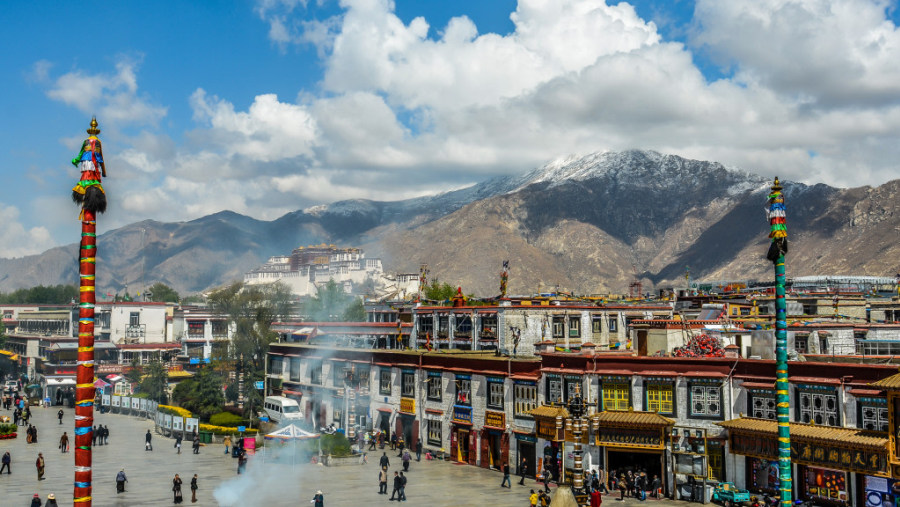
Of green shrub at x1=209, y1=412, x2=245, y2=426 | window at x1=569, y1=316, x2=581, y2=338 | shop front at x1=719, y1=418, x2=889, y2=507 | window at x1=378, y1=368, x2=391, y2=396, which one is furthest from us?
green shrub at x1=209, y1=412, x2=245, y2=426

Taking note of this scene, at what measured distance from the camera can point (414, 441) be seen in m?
58.0

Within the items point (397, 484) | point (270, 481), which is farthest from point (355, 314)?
point (397, 484)

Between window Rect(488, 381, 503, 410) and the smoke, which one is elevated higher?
window Rect(488, 381, 503, 410)

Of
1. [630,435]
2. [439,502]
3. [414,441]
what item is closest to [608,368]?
[630,435]

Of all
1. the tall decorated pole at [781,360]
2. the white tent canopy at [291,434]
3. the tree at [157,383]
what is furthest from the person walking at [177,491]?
the tree at [157,383]

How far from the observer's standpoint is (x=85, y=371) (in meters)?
22.8

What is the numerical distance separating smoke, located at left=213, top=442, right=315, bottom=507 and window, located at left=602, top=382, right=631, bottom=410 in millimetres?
16826

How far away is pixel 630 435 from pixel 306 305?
103 meters

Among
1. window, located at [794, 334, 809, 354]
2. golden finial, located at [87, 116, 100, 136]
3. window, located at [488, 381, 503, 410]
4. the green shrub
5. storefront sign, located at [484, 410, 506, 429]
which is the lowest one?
the green shrub

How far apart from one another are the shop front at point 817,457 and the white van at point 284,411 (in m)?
36.1

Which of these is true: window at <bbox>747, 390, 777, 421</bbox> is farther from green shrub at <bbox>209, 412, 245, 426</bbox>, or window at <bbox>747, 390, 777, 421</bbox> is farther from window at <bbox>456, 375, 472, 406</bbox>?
green shrub at <bbox>209, 412, 245, 426</bbox>

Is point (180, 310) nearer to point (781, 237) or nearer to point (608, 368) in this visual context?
point (608, 368)

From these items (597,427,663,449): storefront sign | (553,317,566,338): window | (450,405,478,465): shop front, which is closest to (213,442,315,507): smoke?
(450,405,478,465): shop front

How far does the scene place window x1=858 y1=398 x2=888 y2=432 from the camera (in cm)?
3434
